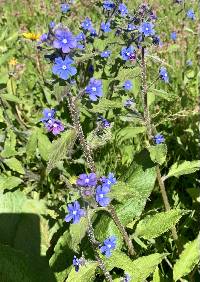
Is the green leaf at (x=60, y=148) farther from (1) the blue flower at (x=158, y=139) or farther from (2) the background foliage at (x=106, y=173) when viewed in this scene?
(1) the blue flower at (x=158, y=139)

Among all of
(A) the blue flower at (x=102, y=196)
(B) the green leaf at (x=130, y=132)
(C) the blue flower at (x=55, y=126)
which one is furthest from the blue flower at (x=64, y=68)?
(B) the green leaf at (x=130, y=132)

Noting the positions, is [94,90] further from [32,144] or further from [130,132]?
[32,144]

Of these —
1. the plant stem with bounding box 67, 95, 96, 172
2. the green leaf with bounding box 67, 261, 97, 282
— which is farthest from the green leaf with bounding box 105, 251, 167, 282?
the plant stem with bounding box 67, 95, 96, 172

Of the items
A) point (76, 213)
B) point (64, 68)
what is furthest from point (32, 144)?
point (64, 68)

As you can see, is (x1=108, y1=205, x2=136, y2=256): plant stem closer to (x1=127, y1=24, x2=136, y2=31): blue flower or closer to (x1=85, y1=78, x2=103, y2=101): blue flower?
(x1=85, y1=78, x2=103, y2=101): blue flower

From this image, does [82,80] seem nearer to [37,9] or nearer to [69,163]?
[69,163]
